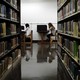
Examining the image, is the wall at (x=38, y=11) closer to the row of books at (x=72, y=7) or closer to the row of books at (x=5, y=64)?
the row of books at (x=5, y=64)

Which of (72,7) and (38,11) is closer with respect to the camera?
(72,7)

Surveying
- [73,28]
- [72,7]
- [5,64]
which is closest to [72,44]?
[73,28]

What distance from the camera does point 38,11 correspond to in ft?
42.0

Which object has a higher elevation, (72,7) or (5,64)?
(72,7)

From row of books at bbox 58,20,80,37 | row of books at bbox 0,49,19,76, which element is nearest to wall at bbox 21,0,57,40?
row of books at bbox 0,49,19,76

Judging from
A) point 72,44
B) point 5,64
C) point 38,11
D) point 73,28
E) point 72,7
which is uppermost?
point 38,11

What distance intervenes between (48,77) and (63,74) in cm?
38

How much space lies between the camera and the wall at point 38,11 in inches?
501

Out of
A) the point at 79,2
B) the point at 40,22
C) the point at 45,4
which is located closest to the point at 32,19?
the point at 40,22

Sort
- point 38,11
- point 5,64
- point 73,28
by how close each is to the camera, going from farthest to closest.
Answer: point 38,11 < point 5,64 < point 73,28

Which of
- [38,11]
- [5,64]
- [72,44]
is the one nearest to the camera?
[72,44]

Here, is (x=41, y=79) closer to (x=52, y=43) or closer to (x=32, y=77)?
(x=32, y=77)

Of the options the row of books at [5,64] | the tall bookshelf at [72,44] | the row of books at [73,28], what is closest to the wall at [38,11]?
the row of books at [5,64]

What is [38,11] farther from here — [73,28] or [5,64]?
[73,28]
